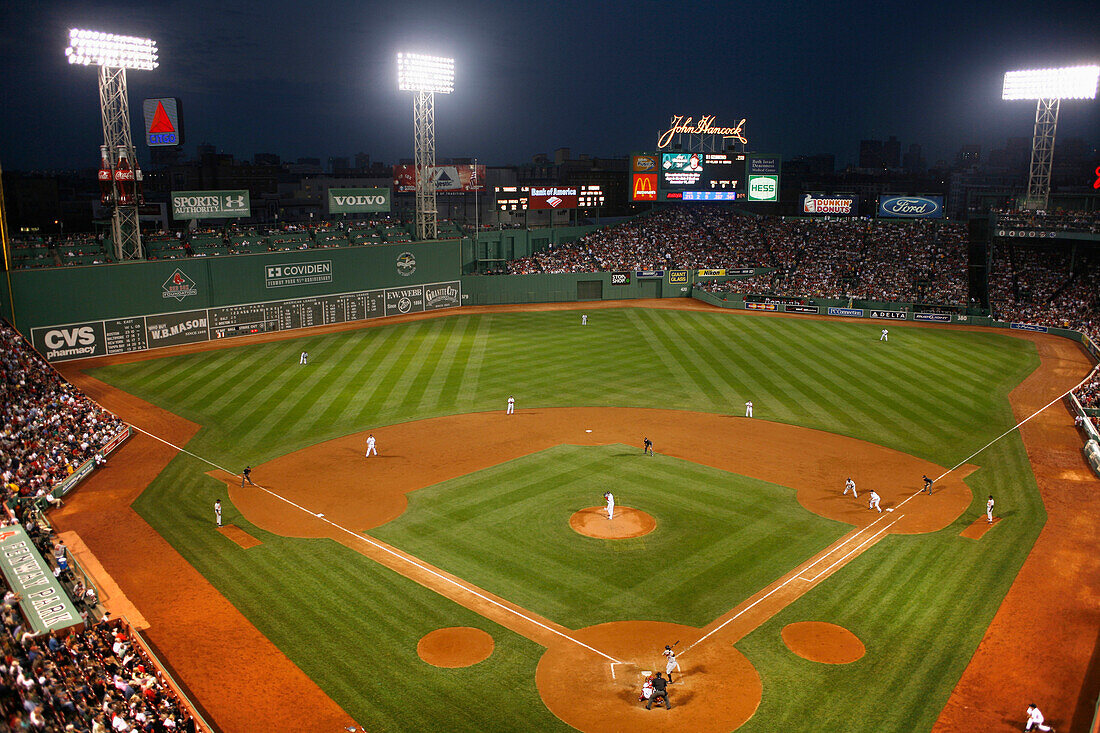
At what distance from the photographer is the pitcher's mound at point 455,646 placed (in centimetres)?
1594

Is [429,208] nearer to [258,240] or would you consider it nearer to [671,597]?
[258,240]

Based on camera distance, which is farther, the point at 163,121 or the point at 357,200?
the point at 357,200

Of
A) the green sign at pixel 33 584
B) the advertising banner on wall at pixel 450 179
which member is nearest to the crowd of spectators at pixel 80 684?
the green sign at pixel 33 584

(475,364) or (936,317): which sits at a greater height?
(936,317)

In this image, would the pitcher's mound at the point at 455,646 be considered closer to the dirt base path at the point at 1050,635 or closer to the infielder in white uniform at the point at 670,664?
the infielder in white uniform at the point at 670,664

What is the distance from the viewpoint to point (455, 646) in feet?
53.9

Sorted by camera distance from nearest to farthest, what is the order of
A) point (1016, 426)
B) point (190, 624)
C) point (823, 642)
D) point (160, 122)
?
point (823, 642) → point (190, 624) → point (1016, 426) → point (160, 122)

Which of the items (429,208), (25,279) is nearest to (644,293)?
(429,208)

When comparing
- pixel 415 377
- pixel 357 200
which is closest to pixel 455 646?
pixel 415 377

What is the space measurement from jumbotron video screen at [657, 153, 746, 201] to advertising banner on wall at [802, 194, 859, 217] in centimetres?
648

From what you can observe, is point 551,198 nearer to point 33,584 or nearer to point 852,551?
point 852,551

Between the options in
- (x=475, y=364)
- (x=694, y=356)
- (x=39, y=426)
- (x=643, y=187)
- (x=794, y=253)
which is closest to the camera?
(x=39, y=426)

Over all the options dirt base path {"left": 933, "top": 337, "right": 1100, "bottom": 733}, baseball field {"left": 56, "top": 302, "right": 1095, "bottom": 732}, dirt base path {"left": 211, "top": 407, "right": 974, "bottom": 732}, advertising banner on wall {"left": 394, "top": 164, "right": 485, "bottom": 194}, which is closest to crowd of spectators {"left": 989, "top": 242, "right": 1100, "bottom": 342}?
baseball field {"left": 56, "top": 302, "right": 1095, "bottom": 732}

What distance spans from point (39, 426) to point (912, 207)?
6598cm
